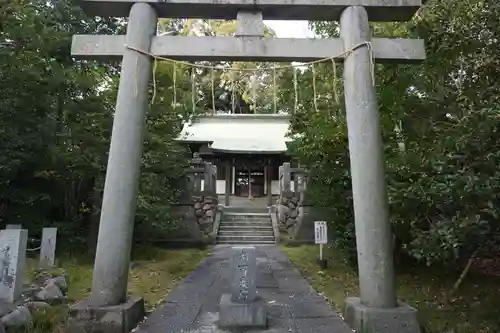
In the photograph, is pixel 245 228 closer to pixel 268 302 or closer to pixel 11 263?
pixel 268 302

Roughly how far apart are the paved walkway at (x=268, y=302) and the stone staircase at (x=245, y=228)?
573 centimetres

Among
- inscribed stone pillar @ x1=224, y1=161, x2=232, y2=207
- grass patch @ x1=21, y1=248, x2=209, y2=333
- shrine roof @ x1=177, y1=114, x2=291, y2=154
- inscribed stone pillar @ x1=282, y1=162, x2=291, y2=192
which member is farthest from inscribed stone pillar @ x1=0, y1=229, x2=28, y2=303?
inscribed stone pillar @ x1=224, y1=161, x2=232, y2=207

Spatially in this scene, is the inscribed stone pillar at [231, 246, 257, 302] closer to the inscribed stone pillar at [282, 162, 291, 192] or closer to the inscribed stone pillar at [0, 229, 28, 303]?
the inscribed stone pillar at [0, 229, 28, 303]

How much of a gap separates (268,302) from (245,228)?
10.5 metres

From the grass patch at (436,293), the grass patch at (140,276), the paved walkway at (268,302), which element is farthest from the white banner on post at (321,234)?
the grass patch at (140,276)

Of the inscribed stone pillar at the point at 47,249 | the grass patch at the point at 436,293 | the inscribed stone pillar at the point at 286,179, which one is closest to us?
the grass patch at the point at 436,293

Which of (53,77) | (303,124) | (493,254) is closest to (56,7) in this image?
(53,77)

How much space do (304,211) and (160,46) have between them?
10.8 metres

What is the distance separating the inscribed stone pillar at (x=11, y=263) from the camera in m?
5.18

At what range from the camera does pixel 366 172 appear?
461cm

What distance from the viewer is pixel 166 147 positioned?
1102 centimetres

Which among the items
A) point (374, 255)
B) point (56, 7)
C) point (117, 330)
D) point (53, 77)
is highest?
point (56, 7)

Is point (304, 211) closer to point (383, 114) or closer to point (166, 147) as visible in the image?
point (166, 147)

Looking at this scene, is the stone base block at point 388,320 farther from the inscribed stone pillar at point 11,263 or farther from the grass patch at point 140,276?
the inscribed stone pillar at point 11,263
